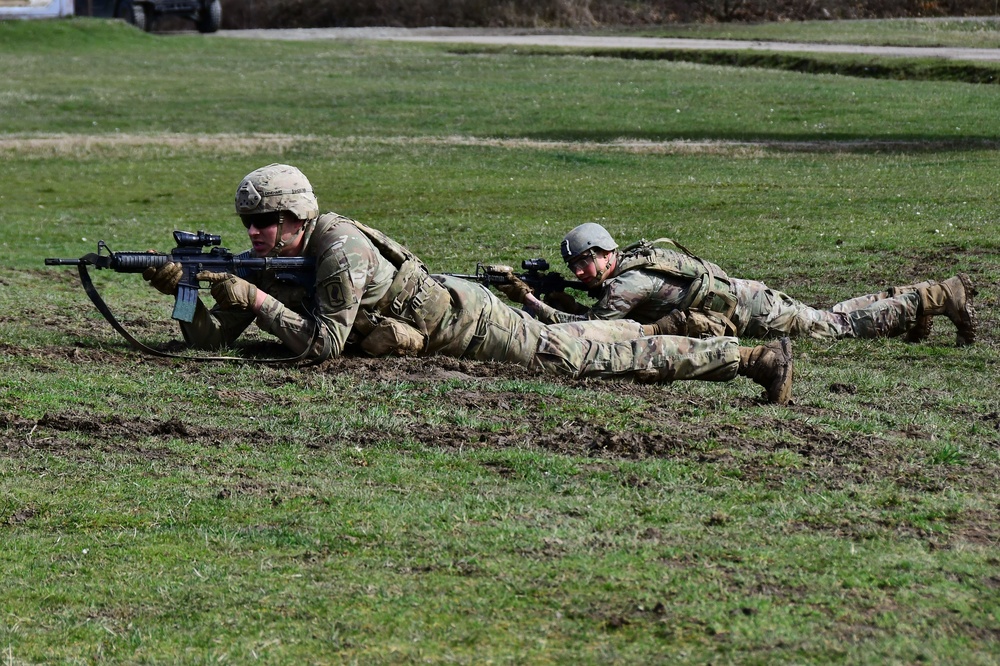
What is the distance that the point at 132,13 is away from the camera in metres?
49.9

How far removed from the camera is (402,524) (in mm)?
6473

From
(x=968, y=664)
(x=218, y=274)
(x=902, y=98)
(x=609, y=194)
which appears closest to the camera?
(x=968, y=664)

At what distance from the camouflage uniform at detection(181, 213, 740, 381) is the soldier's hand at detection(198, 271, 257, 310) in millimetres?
133

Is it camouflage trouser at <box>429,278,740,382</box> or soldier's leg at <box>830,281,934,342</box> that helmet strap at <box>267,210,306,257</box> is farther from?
soldier's leg at <box>830,281,934,342</box>

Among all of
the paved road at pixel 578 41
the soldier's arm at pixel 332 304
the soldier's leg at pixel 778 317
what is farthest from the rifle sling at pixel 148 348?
the paved road at pixel 578 41

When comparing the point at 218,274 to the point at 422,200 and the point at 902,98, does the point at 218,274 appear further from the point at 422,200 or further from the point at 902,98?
the point at 902,98

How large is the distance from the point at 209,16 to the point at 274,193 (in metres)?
44.0

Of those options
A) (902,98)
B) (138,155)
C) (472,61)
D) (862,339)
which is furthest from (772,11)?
(862,339)

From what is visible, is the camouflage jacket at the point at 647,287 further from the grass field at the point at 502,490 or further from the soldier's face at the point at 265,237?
the soldier's face at the point at 265,237

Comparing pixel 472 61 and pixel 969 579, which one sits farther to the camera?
pixel 472 61

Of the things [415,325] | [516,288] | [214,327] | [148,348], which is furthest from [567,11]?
[148,348]

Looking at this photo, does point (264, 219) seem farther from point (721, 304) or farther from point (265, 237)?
point (721, 304)

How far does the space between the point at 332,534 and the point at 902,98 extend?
28.9 m

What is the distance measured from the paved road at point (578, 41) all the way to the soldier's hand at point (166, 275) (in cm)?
3332
